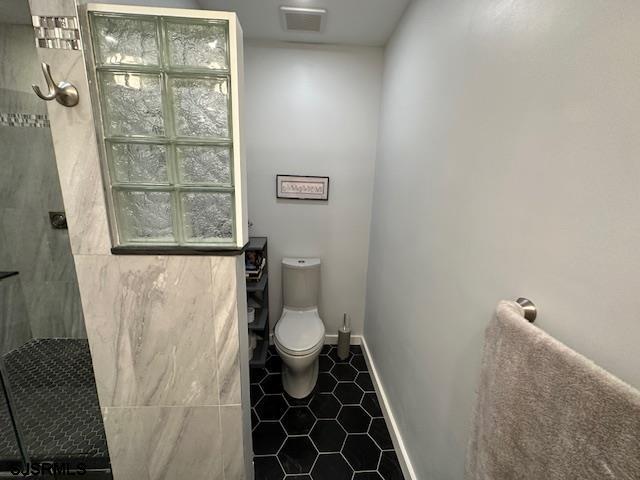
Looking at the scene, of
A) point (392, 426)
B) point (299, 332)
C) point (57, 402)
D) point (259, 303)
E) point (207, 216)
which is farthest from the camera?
point (259, 303)

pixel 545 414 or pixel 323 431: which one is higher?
pixel 545 414

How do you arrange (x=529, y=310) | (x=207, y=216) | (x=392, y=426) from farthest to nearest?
(x=392, y=426)
(x=207, y=216)
(x=529, y=310)

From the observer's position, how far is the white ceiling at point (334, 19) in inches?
58.1

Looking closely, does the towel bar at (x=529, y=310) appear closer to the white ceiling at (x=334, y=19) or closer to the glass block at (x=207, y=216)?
the glass block at (x=207, y=216)

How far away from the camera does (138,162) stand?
0.81 meters

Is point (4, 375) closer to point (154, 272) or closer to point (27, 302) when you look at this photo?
point (27, 302)

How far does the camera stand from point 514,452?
1.88 ft

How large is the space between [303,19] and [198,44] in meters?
1.21

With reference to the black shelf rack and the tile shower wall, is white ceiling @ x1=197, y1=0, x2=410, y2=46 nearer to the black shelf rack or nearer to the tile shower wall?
the tile shower wall

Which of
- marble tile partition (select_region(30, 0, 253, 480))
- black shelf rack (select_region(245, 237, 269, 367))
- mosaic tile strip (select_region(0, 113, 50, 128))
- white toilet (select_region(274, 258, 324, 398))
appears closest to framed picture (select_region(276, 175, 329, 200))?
black shelf rack (select_region(245, 237, 269, 367))

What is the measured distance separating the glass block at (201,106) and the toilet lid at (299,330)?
1402mm

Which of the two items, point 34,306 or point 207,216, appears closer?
point 207,216

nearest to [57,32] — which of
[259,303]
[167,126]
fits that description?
[167,126]

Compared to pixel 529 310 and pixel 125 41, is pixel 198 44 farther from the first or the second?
pixel 529 310
